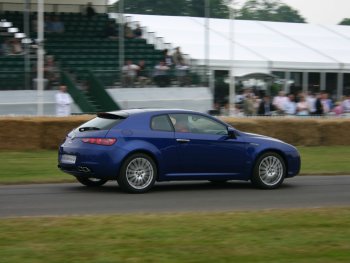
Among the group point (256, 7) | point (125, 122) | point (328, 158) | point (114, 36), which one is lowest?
point (328, 158)

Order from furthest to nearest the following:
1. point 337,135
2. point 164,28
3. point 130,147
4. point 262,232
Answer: point 164,28 → point 337,135 → point 130,147 → point 262,232

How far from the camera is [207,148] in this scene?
1328cm

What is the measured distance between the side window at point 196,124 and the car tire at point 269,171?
33.4 inches

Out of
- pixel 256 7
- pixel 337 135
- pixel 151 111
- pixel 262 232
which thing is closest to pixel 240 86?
pixel 337 135

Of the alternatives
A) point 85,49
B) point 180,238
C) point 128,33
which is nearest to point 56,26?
point 85,49

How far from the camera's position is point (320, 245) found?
787 cm

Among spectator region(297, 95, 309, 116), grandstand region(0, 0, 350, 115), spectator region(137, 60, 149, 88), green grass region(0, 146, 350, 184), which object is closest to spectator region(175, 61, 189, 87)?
grandstand region(0, 0, 350, 115)

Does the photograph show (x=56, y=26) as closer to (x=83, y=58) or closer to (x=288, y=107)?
(x=83, y=58)

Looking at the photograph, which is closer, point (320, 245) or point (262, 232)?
point (320, 245)

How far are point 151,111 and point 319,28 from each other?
33636mm

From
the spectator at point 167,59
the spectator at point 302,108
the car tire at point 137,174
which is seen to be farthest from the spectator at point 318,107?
the car tire at point 137,174

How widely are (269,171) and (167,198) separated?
8.03 feet

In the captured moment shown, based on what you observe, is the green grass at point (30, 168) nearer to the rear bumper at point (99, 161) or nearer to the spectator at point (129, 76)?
the rear bumper at point (99, 161)

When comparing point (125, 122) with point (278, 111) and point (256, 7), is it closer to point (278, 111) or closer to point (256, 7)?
point (278, 111)
